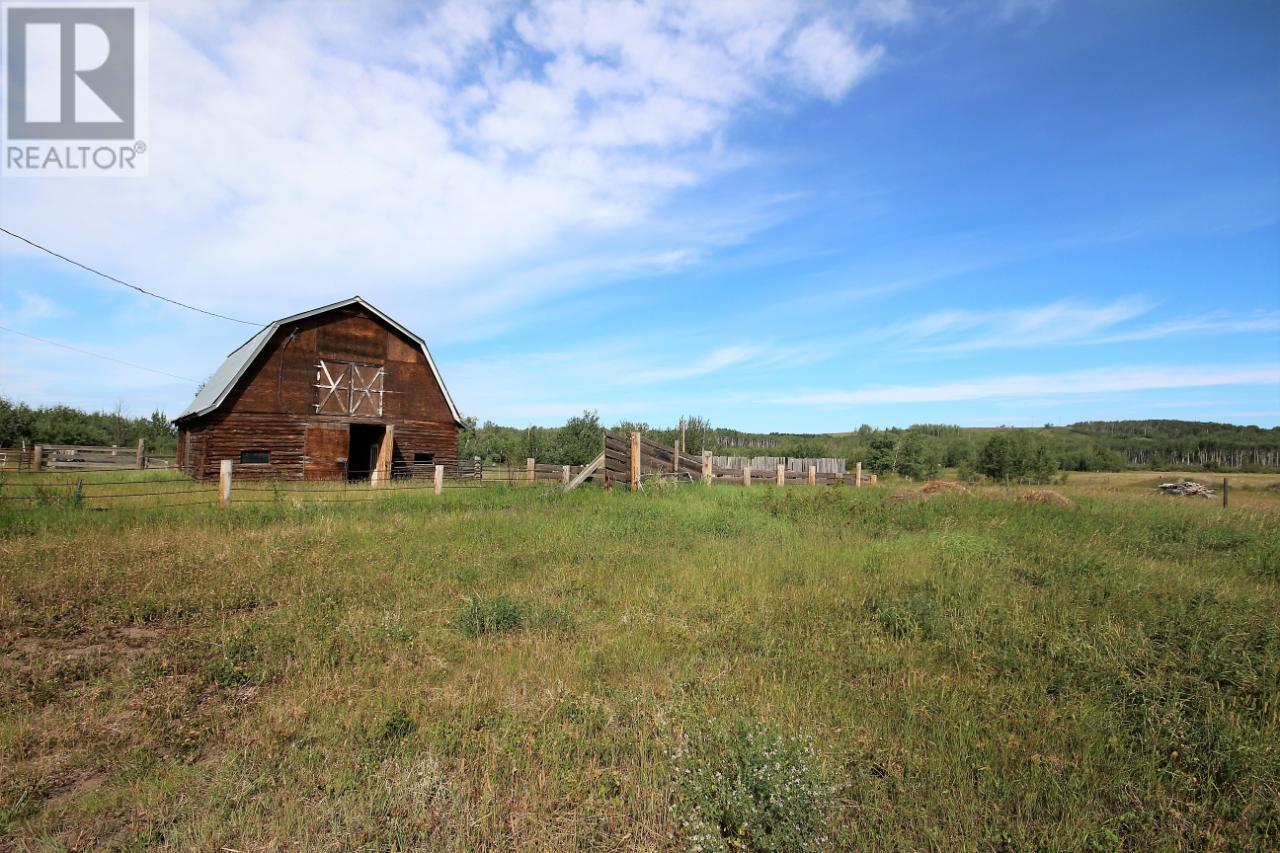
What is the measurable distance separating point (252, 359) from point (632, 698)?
2175 cm

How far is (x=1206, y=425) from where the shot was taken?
12606 centimetres

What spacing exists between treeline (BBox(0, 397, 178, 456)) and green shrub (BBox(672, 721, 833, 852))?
52154 mm

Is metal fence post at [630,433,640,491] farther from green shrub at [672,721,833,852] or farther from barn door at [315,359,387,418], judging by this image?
green shrub at [672,721,833,852]

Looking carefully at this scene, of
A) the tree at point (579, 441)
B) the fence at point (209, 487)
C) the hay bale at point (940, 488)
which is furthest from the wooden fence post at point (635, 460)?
the tree at point (579, 441)

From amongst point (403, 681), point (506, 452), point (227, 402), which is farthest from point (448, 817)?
point (506, 452)

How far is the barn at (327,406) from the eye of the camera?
20703 millimetres

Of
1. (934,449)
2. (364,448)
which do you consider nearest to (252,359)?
(364,448)

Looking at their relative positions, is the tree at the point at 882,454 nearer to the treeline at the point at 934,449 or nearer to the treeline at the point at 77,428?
the treeline at the point at 934,449

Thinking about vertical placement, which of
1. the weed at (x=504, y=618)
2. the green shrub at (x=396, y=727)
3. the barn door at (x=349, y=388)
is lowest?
the green shrub at (x=396, y=727)

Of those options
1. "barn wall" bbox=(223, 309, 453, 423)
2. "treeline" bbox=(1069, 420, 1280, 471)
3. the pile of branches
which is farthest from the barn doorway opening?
"treeline" bbox=(1069, 420, 1280, 471)

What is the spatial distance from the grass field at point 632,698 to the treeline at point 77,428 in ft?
154

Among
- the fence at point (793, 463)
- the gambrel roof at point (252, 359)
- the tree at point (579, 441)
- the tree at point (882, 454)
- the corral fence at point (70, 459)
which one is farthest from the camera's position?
the tree at point (882, 454)

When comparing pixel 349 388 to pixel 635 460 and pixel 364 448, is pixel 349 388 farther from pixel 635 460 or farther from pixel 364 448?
pixel 635 460

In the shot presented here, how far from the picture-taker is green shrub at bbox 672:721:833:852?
288cm
